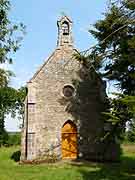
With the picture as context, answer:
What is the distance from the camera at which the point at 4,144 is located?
59469mm

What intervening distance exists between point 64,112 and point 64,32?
6.75m

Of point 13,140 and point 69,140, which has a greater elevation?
point 13,140

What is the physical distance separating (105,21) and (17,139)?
130 ft

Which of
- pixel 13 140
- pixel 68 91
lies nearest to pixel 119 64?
pixel 68 91

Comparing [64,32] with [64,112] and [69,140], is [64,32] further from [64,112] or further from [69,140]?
[69,140]

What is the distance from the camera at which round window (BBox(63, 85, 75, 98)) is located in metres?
30.4

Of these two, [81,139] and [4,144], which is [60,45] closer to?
[81,139]

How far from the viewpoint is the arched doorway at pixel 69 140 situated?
2964 centimetres

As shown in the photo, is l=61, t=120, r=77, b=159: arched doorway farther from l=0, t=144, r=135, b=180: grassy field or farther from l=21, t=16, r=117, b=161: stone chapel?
l=0, t=144, r=135, b=180: grassy field

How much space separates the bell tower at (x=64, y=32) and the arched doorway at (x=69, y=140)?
6.36 metres

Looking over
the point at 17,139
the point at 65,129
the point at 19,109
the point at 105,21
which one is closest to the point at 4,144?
the point at 17,139

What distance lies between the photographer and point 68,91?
3047cm

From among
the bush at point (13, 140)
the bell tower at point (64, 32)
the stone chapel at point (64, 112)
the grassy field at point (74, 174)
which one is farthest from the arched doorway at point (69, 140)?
the bush at point (13, 140)

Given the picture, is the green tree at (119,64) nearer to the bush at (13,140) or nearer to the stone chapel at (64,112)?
the stone chapel at (64,112)
